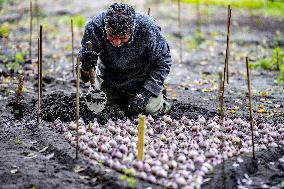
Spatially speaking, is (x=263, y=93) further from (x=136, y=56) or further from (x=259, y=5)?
(x=259, y=5)

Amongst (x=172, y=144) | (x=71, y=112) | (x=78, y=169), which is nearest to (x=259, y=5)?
(x=71, y=112)

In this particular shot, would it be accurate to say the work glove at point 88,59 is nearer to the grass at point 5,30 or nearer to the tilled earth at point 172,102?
the tilled earth at point 172,102

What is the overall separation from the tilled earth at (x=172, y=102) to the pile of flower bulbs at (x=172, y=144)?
0.38 feet

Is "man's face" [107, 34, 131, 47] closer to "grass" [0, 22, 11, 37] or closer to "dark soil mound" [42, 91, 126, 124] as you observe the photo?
"dark soil mound" [42, 91, 126, 124]

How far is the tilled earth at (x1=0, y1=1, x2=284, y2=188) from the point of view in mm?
4348

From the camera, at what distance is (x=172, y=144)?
4906 millimetres

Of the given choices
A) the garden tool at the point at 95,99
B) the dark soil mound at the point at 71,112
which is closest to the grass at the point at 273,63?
the dark soil mound at the point at 71,112

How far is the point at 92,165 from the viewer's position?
14.6ft

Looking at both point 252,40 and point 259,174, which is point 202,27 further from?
Result: point 259,174

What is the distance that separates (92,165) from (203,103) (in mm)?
2613

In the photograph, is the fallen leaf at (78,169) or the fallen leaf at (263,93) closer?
the fallen leaf at (78,169)

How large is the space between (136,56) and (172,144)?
1249mm

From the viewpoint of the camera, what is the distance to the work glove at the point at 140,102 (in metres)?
5.56

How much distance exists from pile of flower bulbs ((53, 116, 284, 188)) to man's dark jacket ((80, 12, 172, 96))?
538mm
